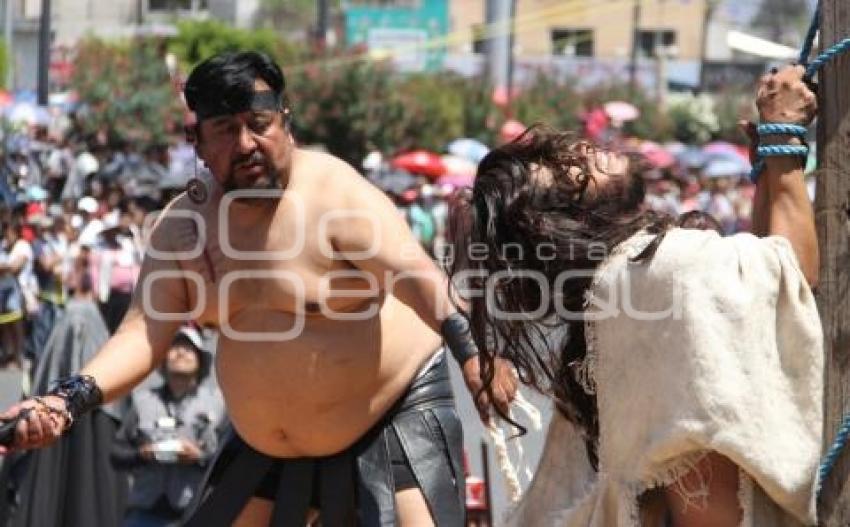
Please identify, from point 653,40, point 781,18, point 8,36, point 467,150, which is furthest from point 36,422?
point 653,40

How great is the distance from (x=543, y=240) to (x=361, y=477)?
2.14m

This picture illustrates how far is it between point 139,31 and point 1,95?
73.1 ft

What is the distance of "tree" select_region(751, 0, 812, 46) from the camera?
6588cm

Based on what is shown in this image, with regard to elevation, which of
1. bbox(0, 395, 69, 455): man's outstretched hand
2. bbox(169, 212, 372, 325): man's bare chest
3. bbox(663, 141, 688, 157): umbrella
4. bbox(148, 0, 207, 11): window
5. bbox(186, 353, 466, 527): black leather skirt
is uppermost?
bbox(169, 212, 372, 325): man's bare chest

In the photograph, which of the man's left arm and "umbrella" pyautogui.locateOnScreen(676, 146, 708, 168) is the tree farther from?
the man's left arm

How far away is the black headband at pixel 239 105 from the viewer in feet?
17.1

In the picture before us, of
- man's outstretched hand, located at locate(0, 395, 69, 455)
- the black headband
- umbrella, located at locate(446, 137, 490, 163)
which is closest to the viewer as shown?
man's outstretched hand, located at locate(0, 395, 69, 455)

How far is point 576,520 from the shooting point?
3.55 metres

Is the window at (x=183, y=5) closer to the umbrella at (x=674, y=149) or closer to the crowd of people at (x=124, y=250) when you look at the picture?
the umbrella at (x=674, y=149)

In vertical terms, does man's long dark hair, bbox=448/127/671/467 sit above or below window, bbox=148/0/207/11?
above

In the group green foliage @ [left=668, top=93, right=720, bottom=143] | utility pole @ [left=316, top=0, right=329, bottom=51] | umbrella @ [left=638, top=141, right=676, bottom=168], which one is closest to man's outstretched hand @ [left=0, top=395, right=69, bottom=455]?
umbrella @ [left=638, top=141, right=676, bottom=168]

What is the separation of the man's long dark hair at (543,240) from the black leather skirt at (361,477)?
6.21 ft

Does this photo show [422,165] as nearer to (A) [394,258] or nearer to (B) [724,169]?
(B) [724,169]

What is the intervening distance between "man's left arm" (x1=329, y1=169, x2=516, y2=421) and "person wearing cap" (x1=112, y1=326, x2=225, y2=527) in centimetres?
259
